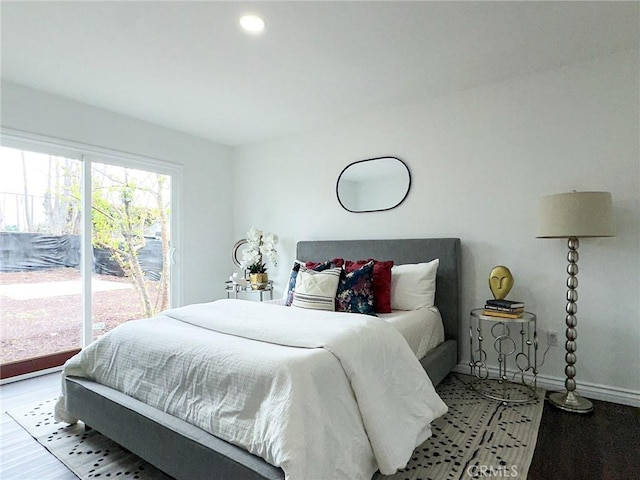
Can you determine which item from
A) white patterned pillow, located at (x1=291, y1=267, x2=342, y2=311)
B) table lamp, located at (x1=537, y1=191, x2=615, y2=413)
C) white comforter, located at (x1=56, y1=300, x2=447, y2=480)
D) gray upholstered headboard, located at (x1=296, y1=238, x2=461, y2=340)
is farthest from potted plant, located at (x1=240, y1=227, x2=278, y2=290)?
table lamp, located at (x1=537, y1=191, x2=615, y2=413)

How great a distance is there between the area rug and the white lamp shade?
1.22 metres

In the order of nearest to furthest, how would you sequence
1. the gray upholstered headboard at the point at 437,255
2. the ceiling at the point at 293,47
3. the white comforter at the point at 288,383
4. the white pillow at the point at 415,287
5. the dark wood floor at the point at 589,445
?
the white comforter at the point at 288,383, the dark wood floor at the point at 589,445, the ceiling at the point at 293,47, the white pillow at the point at 415,287, the gray upholstered headboard at the point at 437,255

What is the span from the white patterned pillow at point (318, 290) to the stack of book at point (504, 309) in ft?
3.72

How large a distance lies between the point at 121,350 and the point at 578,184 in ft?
10.9

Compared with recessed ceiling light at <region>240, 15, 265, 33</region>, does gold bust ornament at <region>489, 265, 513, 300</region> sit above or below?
below

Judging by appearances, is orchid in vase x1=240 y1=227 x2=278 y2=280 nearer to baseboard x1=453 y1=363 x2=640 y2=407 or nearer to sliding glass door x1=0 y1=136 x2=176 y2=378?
sliding glass door x1=0 y1=136 x2=176 y2=378

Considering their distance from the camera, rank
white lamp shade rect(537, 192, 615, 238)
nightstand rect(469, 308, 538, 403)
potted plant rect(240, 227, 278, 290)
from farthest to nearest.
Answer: potted plant rect(240, 227, 278, 290) → nightstand rect(469, 308, 538, 403) → white lamp shade rect(537, 192, 615, 238)

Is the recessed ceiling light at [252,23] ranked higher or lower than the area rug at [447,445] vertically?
higher

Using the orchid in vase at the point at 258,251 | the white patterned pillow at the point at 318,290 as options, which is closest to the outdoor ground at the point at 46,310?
the orchid in vase at the point at 258,251

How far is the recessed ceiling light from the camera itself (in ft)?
7.04

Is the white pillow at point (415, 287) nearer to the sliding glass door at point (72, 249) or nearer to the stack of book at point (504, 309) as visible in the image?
the stack of book at point (504, 309)

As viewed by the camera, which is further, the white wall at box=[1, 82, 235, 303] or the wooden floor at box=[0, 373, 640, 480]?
the white wall at box=[1, 82, 235, 303]

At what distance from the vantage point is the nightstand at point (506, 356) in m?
2.67

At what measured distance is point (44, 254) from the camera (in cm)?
328
